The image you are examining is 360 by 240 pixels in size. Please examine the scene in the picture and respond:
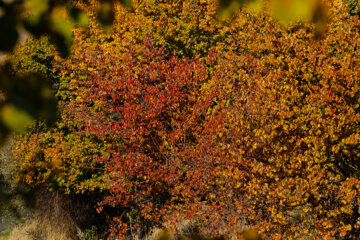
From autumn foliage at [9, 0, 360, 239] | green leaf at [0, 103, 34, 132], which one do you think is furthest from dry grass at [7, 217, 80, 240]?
green leaf at [0, 103, 34, 132]

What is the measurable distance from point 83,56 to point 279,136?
9.91m

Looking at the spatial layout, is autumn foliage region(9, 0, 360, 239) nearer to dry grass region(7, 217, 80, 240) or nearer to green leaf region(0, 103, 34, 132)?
dry grass region(7, 217, 80, 240)

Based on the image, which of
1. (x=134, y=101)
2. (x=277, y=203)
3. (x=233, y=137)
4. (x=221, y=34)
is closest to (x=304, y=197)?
(x=277, y=203)

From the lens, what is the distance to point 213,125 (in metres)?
12.1

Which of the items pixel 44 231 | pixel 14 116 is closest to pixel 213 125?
pixel 44 231

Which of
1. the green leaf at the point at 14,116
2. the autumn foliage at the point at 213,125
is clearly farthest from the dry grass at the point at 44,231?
the green leaf at the point at 14,116

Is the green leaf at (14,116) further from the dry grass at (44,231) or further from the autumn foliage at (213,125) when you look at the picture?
the dry grass at (44,231)

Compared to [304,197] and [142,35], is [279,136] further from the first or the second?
[142,35]

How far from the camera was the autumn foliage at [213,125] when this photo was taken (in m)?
8.59

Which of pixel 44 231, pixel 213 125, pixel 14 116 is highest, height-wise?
pixel 213 125

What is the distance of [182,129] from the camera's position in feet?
41.6

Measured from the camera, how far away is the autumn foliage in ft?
28.2

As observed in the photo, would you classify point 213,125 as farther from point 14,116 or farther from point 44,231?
point 14,116

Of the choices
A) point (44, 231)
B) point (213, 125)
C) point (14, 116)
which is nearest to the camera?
point (14, 116)
